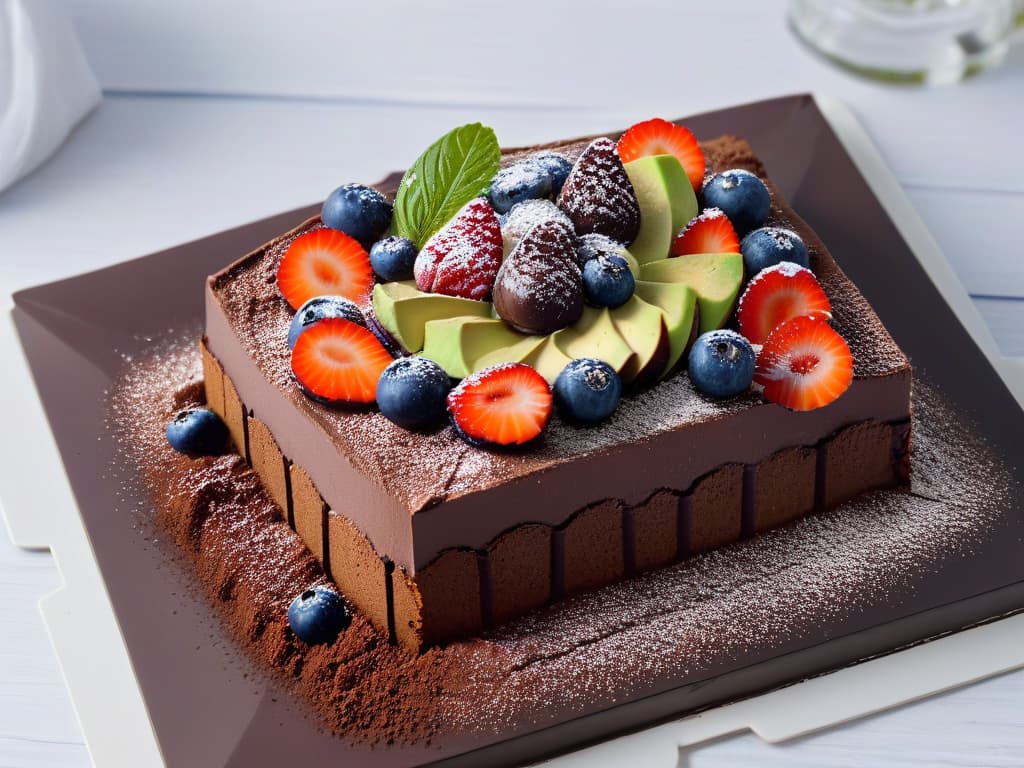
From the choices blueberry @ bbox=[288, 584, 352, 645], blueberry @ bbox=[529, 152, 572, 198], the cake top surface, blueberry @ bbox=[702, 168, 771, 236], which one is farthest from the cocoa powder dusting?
blueberry @ bbox=[529, 152, 572, 198]

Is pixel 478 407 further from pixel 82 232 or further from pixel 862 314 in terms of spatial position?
pixel 82 232

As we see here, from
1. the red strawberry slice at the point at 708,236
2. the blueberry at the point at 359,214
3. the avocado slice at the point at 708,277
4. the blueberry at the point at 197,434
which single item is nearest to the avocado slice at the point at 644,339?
the avocado slice at the point at 708,277

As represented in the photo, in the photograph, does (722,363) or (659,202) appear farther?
(659,202)

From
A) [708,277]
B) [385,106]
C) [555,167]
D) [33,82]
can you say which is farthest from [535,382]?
[33,82]

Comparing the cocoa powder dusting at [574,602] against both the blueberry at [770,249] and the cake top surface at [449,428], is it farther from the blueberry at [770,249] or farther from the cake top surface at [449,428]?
the blueberry at [770,249]

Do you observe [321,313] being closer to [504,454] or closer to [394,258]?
[394,258]

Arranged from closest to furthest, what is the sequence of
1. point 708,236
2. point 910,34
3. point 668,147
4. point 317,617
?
point 317,617, point 708,236, point 668,147, point 910,34

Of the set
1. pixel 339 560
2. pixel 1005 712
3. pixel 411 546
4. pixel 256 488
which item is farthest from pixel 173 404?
pixel 1005 712
